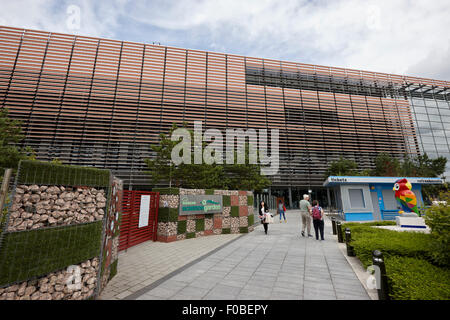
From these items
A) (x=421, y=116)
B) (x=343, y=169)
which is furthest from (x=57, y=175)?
(x=421, y=116)

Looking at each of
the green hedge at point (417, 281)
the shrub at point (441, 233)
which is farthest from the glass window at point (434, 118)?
the green hedge at point (417, 281)

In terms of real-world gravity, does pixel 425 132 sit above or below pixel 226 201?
above

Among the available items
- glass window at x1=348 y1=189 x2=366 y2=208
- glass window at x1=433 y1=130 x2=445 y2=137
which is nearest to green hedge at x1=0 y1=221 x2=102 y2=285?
glass window at x1=348 y1=189 x2=366 y2=208

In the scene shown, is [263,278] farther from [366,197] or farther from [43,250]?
[366,197]

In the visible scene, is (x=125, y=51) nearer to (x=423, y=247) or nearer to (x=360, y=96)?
(x=423, y=247)

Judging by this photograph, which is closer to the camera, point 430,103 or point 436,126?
point 436,126

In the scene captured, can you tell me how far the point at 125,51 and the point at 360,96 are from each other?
143ft

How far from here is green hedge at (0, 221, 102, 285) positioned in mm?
2188

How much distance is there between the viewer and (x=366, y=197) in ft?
55.8

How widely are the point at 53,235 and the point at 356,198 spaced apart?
2070cm

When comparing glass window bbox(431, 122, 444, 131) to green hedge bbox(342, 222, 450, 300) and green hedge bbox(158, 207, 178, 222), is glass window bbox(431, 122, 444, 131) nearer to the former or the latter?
green hedge bbox(342, 222, 450, 300)

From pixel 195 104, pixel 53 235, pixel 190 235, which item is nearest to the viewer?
pixel 53 235
